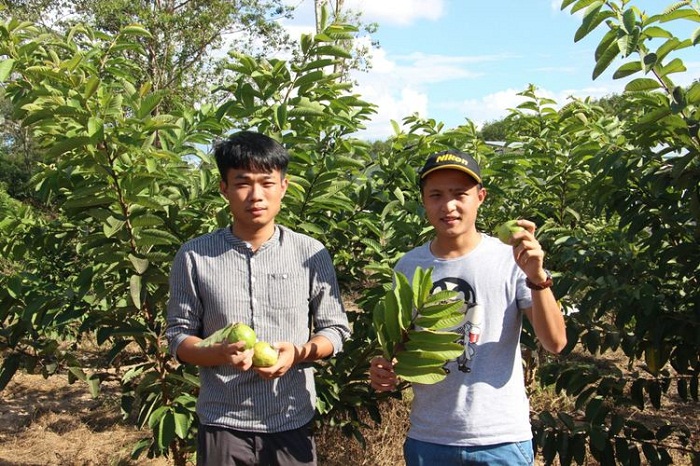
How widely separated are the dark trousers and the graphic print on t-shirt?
460 millimetres

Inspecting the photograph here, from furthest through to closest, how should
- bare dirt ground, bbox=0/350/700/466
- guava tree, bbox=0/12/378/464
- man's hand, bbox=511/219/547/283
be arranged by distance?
bare dirt ground, bbox=0/350/700/466 < guava tree, bbox=0/12/378/464 < man's hand, bbox=511/219/547/283

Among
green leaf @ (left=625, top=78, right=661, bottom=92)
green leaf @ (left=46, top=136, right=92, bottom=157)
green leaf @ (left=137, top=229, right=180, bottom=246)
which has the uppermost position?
green leaf @ (left=625, top=78, right=661, bottom=92)

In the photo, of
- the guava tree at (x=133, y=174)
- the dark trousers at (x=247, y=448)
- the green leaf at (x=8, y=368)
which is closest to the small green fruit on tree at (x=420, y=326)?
the dark trousers at (x=247, y=448)

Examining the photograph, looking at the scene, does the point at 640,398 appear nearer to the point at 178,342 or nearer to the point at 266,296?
the point at 266,296

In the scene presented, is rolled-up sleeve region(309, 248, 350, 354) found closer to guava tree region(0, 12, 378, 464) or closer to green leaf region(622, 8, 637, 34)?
guava tree region(0, 12, 378, 464)

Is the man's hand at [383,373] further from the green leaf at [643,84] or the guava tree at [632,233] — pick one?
the green leaf at [643,84]

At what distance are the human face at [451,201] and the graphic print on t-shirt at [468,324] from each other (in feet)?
0.43

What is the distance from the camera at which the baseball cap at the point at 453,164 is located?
1.60 metres

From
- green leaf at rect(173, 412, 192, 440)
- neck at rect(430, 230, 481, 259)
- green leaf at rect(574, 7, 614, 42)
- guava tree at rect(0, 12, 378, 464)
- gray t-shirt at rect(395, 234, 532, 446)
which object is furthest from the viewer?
green leaf at rect(173, 412, 192, 440)

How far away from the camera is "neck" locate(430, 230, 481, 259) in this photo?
1.63 m

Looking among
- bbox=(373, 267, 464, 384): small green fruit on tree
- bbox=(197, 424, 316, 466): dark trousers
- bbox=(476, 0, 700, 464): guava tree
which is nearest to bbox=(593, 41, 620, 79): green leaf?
bbox=(476, 0, 700, 464): guava tree

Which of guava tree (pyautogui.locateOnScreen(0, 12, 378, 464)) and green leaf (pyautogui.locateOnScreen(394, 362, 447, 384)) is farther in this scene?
guava tree (pyautogui.locateOnScreen(0, 12, 378, 464))

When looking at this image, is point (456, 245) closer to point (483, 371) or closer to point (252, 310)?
point (483, 371)

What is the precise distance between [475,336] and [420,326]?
0.18 metres
